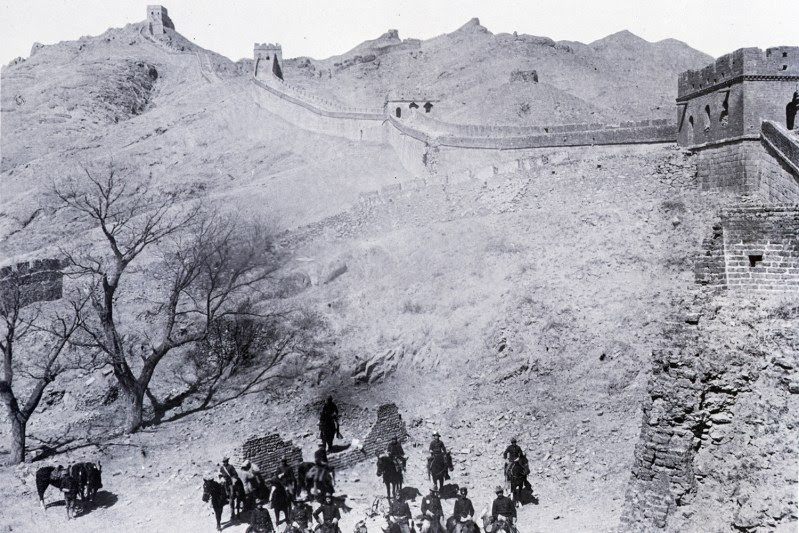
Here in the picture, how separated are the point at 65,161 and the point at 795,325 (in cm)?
5103

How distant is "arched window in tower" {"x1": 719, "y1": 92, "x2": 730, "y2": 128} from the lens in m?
20.9

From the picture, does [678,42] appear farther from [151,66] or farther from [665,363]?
[665,363]

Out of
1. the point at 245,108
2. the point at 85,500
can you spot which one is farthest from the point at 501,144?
the point at 245,108

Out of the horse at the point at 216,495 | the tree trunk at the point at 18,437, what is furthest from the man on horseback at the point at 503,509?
the tree trunk at the point at 18,437

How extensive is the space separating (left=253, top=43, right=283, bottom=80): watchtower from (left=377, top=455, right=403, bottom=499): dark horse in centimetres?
6378

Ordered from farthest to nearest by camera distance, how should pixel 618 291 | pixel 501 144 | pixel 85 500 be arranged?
pixel 501 144 < pixel 618 291 < pixel 85 500

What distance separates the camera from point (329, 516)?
11.9 metres

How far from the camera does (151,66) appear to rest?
270ft

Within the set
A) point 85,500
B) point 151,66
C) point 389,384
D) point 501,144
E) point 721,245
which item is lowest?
point 85,500

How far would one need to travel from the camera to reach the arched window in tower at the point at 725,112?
2089 cm

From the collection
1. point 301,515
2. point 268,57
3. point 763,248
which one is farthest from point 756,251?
point 268,57

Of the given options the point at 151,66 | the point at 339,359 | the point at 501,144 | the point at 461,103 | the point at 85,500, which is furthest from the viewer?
the point at 151,66

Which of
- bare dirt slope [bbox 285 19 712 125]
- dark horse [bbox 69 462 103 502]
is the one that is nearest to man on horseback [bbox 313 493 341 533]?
dark horse [bbox 69 462 103 502]

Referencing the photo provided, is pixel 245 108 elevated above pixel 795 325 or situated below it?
above
